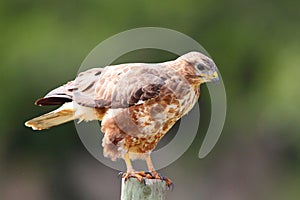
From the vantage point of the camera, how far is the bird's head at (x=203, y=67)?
4.59 metres

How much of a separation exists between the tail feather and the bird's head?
27.2 inches

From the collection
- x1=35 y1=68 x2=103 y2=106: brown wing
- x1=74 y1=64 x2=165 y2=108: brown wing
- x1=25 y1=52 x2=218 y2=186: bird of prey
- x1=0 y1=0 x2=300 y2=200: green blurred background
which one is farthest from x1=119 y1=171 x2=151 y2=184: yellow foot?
x1=0 y1=0 x2=300 y2=200: green blurred background

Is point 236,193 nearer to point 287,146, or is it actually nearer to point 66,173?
point 287,146

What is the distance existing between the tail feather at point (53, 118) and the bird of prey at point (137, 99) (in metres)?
0.04

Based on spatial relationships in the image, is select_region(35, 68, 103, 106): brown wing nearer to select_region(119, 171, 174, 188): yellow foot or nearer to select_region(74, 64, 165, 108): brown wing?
select_region(74, 64, 165, 108): brown wing

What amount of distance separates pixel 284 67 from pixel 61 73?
2.98 m

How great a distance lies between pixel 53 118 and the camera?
16.1 feet

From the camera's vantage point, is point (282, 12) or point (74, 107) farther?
point (282, 12)

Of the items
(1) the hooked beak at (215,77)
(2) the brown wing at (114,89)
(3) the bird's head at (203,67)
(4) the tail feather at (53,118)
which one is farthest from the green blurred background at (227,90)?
(1) the hooked beak at (215,77)

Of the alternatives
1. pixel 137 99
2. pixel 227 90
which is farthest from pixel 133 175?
pixel 227 90

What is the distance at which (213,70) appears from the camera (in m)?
4.59

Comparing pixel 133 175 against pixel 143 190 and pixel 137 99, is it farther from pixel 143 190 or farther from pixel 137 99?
pixel 137 99

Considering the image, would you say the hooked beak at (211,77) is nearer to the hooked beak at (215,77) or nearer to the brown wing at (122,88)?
the hooked beak at (215,77)

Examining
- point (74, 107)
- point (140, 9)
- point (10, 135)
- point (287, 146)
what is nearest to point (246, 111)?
point (287, 146)
